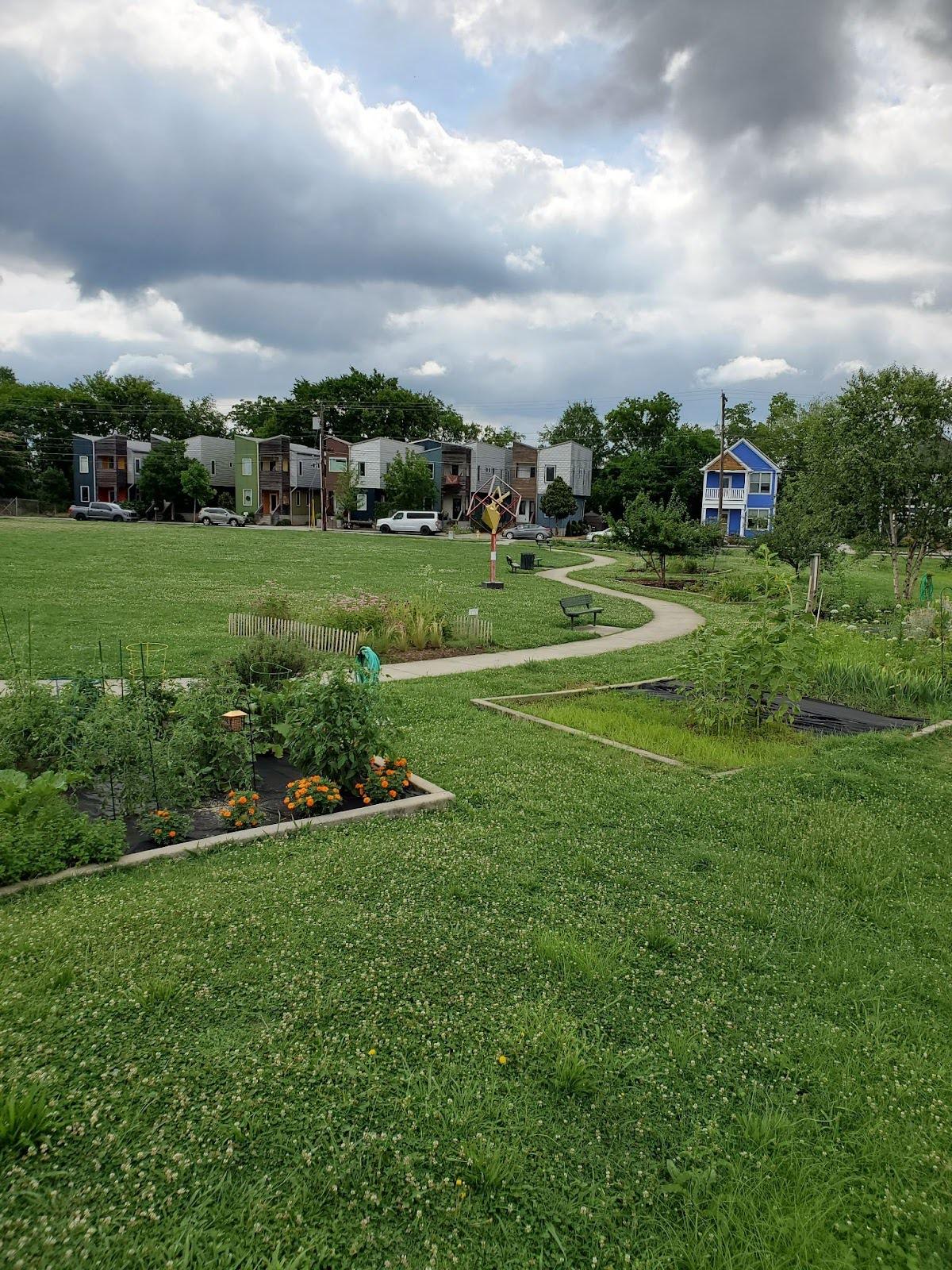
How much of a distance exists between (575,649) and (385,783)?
8507mm

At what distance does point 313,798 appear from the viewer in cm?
582

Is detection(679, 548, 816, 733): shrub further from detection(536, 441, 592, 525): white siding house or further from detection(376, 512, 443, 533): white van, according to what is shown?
detection(536, 441, 592, 525): white siding house

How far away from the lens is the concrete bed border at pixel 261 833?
4750 mm

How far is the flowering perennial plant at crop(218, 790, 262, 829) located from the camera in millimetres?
5586

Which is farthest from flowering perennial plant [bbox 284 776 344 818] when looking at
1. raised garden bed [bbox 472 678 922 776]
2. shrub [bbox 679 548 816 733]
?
shrub [bbox 679 548 816 733]

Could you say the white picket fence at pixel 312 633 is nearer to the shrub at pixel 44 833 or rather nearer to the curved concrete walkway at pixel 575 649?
the curved concrete walkway at pixel 575 649

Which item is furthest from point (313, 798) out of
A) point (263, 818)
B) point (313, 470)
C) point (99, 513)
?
point (313, 470)

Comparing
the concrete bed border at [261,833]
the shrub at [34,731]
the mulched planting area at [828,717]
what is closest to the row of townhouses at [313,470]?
the mulched planting area at [828,717]

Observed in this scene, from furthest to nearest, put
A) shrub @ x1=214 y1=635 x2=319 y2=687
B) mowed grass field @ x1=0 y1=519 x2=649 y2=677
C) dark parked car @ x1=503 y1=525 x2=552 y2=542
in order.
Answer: dark parked car @ x1=503 y1=525 x2=552 y2=542, mowed grass field @ x1=0 y1=519 x2=649 y2=677, shrub @ x1=214 y1=635 x2=319 y2=687

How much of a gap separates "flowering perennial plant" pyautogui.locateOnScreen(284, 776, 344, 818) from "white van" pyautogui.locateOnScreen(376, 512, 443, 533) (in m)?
51.8

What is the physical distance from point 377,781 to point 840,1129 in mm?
3918

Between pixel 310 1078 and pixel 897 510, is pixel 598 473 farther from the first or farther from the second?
pixel 310 1078

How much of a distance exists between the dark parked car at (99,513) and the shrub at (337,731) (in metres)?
59.0

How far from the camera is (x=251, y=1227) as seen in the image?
8.13ft
